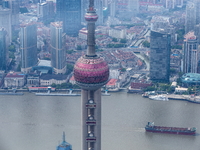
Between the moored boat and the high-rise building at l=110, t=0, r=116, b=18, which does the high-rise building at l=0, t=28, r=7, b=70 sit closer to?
the moored boat

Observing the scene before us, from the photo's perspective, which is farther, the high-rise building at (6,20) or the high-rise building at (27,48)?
the high-rise building at (6,20)

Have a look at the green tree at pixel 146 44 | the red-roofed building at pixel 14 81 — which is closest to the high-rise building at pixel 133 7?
the green tree at pixel 146 44

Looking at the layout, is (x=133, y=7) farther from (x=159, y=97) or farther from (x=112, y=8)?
(x=159, y=97)

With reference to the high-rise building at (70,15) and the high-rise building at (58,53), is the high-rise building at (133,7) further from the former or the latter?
the high-rise building at (58,53)

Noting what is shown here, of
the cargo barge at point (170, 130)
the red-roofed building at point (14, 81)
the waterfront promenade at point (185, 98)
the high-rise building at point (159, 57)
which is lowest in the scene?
the cargo barge at point (170, 130)

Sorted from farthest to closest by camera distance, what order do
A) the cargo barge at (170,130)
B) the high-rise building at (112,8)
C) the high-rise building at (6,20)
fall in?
1. the high-rise building at (112,8)
2. the high-rise building at (6,20)
3. the cargo barge at (170,130)

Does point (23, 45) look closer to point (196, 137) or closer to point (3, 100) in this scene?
point (3, 100)
